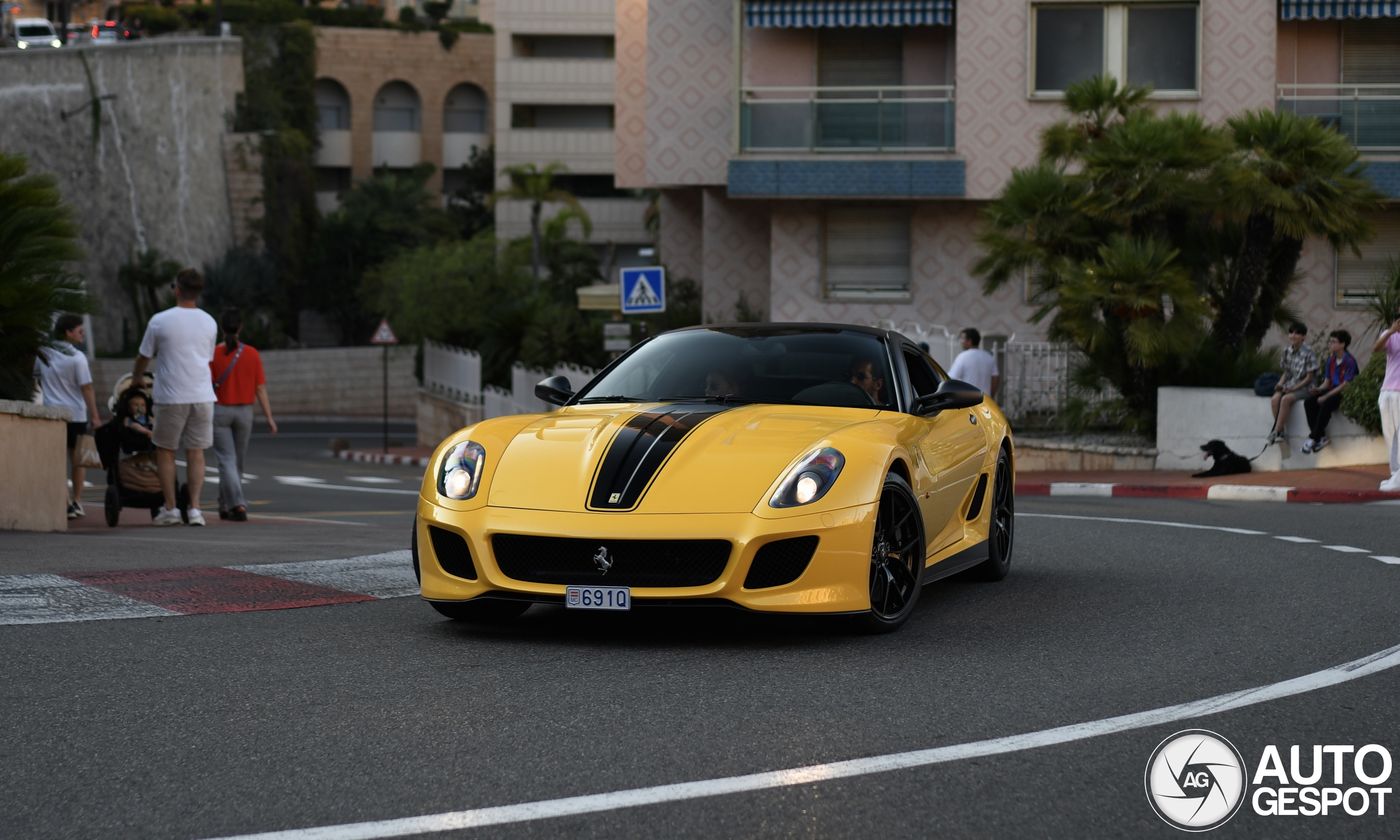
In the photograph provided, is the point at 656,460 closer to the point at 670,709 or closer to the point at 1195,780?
the point at 670,709

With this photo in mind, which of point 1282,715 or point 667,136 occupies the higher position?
point 667,136

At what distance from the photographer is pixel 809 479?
6.52 m

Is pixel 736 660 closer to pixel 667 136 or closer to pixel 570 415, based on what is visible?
pixel 570 415

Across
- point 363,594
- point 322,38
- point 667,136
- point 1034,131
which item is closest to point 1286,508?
point 363,594

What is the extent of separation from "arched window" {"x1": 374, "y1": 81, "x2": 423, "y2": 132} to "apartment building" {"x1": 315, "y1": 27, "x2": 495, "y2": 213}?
3 cm

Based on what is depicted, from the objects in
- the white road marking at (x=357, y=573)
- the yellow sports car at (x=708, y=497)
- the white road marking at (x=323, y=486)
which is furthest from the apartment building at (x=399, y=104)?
the yellow sports car at (x=708, y=497)

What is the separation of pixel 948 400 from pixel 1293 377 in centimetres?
1230

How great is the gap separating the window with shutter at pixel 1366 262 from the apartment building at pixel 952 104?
32 millimetres

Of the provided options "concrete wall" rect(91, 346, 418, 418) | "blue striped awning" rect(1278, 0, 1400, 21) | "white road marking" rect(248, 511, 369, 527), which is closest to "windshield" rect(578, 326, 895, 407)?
"white road marking" rect(248, 511, 369, 527)

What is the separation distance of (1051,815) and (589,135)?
212 ft

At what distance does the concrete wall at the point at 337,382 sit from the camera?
5312 cm

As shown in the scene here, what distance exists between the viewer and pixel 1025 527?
41.2 feet

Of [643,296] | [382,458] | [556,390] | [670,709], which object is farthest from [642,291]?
[670,709]

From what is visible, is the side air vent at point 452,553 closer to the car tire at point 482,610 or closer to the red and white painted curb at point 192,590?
the car tire at point 482,610
